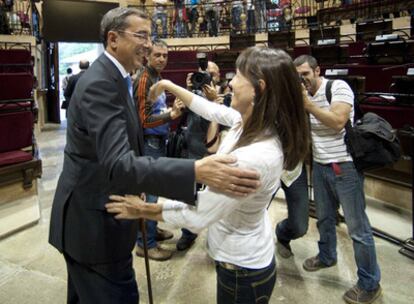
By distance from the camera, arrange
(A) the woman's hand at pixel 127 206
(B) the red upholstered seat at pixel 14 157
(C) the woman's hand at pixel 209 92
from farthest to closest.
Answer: (B) the red upholstered seat at pixel 14 157
(C) the woman's hand at pixel 209 92
(A) the woman's hand at pixel 127 206

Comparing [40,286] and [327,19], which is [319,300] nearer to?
[40,286]

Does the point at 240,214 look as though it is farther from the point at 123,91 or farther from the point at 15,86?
the point at 15,86

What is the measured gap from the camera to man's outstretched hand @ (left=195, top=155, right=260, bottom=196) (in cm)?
95

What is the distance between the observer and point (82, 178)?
118 cm

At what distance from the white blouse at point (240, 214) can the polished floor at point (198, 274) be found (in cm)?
126

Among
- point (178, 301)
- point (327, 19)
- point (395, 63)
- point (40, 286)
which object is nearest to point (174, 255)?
point (178, 301)

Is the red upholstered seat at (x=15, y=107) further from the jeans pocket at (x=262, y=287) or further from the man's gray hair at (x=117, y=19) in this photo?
the jeans pocket at (x=262, y=287)

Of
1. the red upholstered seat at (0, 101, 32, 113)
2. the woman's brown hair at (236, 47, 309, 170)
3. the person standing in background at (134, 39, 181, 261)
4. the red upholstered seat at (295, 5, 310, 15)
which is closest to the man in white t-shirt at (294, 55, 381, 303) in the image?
the person standing in background at (134, 39, 181, 261)

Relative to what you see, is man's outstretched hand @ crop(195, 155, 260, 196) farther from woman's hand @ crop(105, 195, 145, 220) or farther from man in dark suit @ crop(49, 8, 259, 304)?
woman's hand @ crop(105, 195, 145, 220)

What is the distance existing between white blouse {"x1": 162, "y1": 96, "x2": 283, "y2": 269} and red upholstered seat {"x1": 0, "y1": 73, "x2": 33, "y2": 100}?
321 centimetres

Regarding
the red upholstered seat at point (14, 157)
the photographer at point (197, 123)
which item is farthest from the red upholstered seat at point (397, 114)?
the red upholstered seat at point (14, 157)

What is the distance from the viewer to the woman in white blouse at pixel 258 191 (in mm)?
1008

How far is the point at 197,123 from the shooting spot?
2.59m

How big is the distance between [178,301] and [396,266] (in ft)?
5.04
